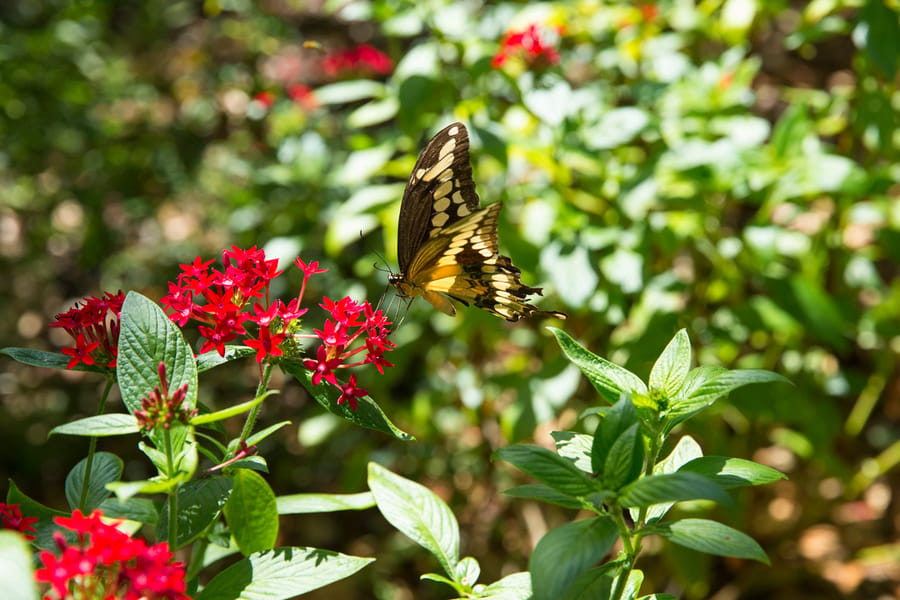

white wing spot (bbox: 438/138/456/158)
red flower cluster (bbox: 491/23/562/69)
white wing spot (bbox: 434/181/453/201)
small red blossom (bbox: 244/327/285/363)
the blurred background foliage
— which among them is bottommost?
the blurred background foliage

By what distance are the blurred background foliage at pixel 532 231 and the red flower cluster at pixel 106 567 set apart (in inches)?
43.1

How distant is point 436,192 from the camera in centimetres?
141

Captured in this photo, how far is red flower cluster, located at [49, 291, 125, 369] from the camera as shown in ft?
3.05

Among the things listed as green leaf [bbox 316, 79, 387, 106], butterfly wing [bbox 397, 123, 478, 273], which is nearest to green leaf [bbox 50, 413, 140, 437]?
butterfly wing [bbox 397, 123, 478, 273]

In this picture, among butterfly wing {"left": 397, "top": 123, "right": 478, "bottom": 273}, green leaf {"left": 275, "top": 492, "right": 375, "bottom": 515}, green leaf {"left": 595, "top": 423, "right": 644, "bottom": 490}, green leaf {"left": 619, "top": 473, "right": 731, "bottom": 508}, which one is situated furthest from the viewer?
butterfly wing {"left": 397, "top": 123, "right": 478, "bottom": 273}

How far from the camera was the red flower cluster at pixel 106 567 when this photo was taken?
686mm

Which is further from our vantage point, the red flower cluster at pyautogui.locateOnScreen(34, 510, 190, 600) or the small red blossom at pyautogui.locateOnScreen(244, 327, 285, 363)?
the small red blossom at pyautogui.locateOnScreen(244, 327, 285, 363)

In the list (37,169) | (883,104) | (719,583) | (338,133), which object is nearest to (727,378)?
(883,104)

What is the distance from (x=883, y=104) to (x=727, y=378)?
1337mm

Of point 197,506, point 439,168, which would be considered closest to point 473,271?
point 439,168

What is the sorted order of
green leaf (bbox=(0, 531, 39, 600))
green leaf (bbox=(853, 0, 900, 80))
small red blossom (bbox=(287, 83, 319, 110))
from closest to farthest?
green leaf (bbox=(0, 531, 39, 600)), green leaf (bbox=(853, 0, 900, 80)), small red blossom (bbox=(287, 83, 319, 110))

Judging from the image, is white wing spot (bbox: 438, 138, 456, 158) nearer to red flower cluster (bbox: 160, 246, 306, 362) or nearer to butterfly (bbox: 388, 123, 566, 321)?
A: butterfly (bbox: 388, 123, 566, 321)

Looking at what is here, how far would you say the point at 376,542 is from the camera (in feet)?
8.29

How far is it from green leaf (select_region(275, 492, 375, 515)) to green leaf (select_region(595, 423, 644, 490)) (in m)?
0.36
